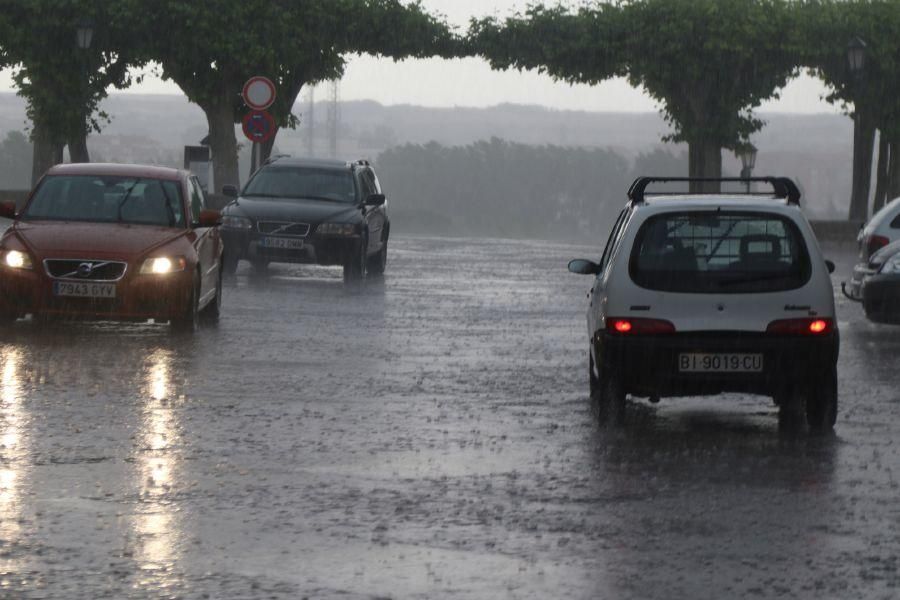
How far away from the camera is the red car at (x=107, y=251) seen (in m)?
18.0

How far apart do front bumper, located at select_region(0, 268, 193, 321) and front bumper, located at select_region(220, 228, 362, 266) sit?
32.5ft

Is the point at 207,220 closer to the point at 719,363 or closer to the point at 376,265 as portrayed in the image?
the point at 719,363

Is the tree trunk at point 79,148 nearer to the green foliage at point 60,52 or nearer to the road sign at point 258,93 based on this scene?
the green foliage at point 60,52

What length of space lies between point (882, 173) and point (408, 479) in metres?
46.6

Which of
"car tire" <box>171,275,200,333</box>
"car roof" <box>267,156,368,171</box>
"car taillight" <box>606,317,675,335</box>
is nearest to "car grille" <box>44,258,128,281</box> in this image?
"car tire" <box>171,275,200,333</box>

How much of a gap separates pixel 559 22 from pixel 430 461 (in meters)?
49.9

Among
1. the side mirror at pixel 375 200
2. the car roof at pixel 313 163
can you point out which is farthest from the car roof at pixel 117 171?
the car roof at pixel 313 163

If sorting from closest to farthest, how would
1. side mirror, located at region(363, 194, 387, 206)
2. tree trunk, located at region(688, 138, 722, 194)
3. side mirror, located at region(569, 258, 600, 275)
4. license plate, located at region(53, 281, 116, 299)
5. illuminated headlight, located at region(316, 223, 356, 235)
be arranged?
side mirror, located at region(569, 258, 600, 275), license plate, located at region(53, 281, 116, 299), illuminated headlight, located at region(316, 223, 356, 235), side mirror, located at region(363, 194, 387, 206), tree trunk, located at region(688, 138, 722, 194)

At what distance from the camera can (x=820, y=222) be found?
50344 millimetres

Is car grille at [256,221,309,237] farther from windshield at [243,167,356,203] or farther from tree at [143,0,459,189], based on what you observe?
tree at [143,0,459,189]

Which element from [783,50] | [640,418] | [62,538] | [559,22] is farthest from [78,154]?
[62,538]

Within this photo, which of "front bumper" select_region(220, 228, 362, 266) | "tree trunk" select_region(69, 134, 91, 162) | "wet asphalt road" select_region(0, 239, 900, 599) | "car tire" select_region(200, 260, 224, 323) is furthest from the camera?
"tree trunk" select_region(69, 134, 91, 162)

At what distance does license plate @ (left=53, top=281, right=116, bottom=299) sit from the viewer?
18.0 m

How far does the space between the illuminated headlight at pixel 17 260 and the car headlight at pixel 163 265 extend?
0.98 metres
